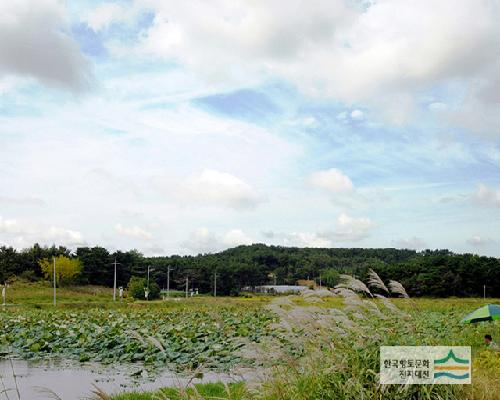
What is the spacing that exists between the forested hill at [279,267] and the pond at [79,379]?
4948 cm

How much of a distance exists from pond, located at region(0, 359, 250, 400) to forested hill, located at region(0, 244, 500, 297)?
4948cm

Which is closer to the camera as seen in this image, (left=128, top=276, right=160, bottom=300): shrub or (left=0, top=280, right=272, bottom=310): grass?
(left=0, top=280, right=272, bottom=310): grass

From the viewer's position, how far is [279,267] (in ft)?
310

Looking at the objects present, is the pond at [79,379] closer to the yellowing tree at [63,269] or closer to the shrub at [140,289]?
the shrub at [140,289]

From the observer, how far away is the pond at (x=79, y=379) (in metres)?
10.2

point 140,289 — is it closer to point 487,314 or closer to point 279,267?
point 279,267

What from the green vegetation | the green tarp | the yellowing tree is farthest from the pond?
the yellowing tree

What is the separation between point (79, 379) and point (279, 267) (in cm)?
8366

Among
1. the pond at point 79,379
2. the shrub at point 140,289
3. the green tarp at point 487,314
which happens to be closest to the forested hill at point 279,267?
the shrub at point 140,289

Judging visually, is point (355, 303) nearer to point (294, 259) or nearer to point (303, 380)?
point (303, 380)

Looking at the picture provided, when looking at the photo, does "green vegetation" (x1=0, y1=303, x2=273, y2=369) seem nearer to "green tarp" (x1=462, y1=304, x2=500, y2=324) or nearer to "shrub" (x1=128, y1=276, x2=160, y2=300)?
"green tarp" (x1=462, y1=304, x2=500, y2=324)

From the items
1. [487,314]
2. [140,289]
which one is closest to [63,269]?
[140,289]

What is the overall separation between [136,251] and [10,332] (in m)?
79.7

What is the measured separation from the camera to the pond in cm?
1021
